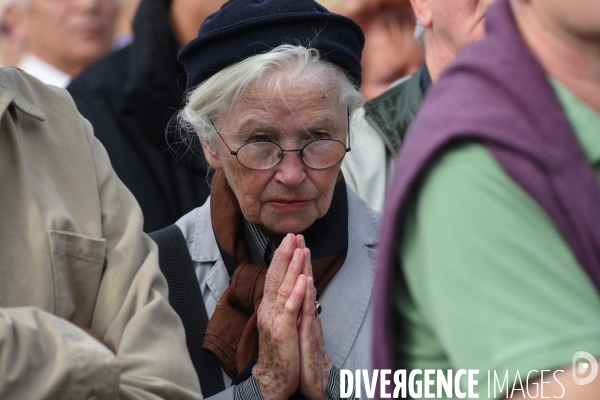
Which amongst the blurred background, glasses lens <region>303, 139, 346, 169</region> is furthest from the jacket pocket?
the blurred background

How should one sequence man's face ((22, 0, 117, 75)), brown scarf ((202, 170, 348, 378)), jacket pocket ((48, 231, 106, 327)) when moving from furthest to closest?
man's face ((22, 0, 117, 75)), brown scarf ((202, 170, 348, 378)), jacket pocket ((48, 231, 106, 327))

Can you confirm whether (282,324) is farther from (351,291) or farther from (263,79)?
(263,79)

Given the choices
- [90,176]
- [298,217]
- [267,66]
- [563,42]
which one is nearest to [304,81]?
[267,66]

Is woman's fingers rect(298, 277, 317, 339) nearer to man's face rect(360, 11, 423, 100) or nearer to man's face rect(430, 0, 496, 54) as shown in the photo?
man's face rect(430, 0, 496, 54)

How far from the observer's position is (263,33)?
2898mm

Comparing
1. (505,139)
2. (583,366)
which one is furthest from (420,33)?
(583,366)

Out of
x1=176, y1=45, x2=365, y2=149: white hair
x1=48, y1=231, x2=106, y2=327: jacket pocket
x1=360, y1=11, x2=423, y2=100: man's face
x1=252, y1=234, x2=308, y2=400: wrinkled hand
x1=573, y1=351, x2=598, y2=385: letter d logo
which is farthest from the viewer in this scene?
x1=360, y1=11, x2=423, y2=100: man's face

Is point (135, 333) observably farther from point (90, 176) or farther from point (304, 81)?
point (304, 81)

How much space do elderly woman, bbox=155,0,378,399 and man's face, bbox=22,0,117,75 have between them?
346 cm

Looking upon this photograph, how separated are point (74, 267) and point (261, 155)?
80cm

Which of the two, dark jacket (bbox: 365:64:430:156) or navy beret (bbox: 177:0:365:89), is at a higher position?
navy beret (bbox: 177:0:365:89)

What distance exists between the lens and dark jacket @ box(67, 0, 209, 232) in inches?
169

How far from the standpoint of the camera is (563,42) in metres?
1.30

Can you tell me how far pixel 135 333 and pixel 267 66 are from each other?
3.16 ft
